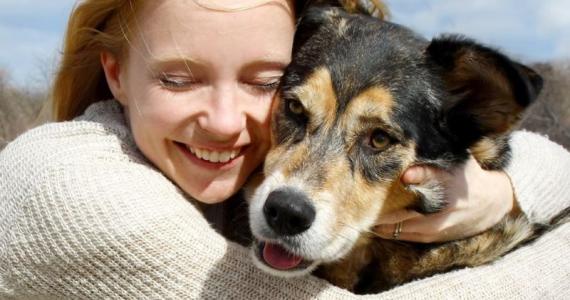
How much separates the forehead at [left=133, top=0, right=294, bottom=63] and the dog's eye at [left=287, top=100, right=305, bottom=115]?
0.27 m

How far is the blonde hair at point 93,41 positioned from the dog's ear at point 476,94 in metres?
0.77

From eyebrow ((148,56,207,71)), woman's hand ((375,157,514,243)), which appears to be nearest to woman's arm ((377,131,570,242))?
woman's hand ((375,157,514,243))

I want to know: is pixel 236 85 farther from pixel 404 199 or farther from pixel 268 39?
pixel 404 199

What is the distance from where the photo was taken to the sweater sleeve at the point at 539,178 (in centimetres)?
356

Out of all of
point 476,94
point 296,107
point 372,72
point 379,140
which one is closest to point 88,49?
point 296,107

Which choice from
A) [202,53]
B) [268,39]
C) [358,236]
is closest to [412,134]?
[358,236]

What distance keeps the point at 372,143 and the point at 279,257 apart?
721mm

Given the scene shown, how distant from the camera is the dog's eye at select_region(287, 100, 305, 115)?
10.4ft

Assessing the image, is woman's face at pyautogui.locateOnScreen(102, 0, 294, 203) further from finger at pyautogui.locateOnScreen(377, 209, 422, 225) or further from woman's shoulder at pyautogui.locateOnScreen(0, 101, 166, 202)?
finger at pyautogui.locateOnScreen(377, 209, 422, 225)

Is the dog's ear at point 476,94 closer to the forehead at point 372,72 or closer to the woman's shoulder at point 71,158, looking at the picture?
the forehead at point 372,72

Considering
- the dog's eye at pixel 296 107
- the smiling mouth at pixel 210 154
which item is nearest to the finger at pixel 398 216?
the dog's eye at pixel 296 107

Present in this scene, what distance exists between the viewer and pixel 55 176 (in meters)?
2.75

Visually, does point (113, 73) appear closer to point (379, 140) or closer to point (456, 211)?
point (379, 140)

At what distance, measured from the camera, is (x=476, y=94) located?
323cm
